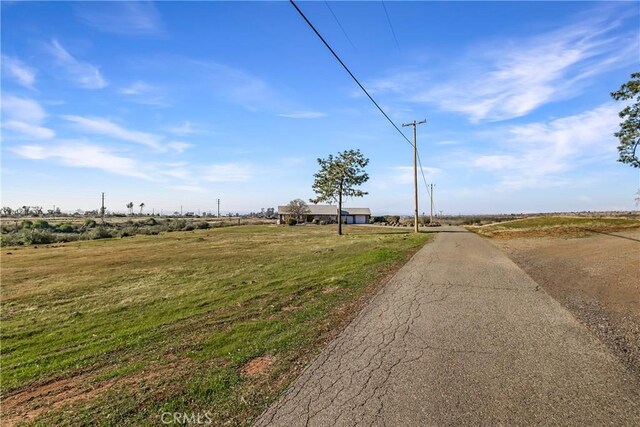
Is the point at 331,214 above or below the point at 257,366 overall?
above

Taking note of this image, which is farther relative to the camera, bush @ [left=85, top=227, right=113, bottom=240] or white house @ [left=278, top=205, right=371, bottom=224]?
white house @ [left=278, top=205, right=371, bottom=224]

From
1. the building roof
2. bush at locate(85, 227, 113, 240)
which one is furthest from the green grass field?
the building roof

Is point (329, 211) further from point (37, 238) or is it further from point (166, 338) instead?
point (166, 338)

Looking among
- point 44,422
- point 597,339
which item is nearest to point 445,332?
point 597,339

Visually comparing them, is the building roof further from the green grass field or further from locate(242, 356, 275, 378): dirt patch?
locate(242, 356, 275, 378): dirt patch

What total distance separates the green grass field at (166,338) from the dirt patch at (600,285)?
444 cm

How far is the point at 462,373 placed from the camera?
4312 millimetres

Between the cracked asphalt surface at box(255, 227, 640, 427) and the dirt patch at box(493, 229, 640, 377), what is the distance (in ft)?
1.02

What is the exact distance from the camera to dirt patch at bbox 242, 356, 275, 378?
4.49 metres

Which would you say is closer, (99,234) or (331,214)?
(99,234)

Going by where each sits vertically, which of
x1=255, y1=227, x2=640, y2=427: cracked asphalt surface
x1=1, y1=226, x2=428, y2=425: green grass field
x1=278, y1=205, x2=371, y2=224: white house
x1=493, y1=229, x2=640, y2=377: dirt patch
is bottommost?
x1=1, y1=226, x2=428, y2=425: green grass field

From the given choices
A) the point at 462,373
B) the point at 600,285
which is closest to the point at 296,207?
the point at 600,285

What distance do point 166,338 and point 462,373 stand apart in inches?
213

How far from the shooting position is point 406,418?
11.2 feet
